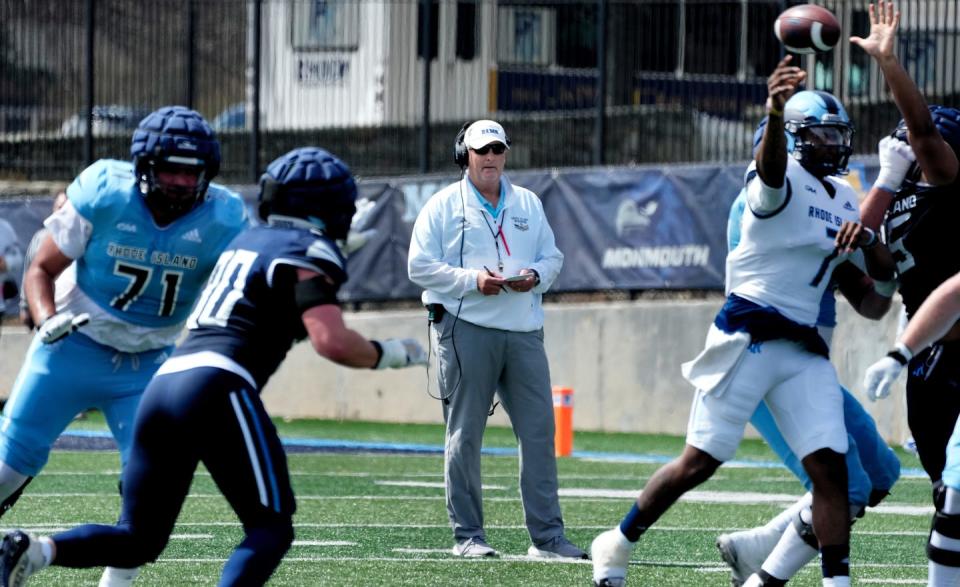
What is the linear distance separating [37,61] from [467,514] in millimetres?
12403

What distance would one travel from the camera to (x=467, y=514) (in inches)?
302

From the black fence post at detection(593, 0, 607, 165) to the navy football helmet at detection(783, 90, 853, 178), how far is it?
9.73 metres

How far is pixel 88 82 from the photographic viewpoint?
1806cm

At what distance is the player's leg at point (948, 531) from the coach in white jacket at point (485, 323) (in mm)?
2278

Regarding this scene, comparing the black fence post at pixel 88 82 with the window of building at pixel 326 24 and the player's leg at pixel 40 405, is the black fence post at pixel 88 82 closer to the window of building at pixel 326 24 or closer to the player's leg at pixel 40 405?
the window of building at pixel 326 24

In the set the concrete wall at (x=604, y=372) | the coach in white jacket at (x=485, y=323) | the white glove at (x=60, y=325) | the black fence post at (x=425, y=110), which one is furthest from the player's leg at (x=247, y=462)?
the black fence post at (x=425, y=110)

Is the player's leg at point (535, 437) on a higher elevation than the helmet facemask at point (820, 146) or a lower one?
lower

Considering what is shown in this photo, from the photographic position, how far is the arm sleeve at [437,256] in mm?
7758

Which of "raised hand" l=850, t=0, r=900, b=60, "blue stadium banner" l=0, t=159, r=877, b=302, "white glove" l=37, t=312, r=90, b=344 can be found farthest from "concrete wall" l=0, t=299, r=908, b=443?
"white glove" l=37, t=312, r=90, b=344

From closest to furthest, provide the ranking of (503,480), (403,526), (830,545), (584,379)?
(830,545) → (403,526) → (503,480) → (584,379)

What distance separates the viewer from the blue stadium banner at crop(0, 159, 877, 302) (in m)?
14.9

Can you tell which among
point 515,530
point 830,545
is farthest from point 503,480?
point 830,545

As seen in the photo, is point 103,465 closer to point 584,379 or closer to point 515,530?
point 515,530

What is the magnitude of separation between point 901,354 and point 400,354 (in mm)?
1515
